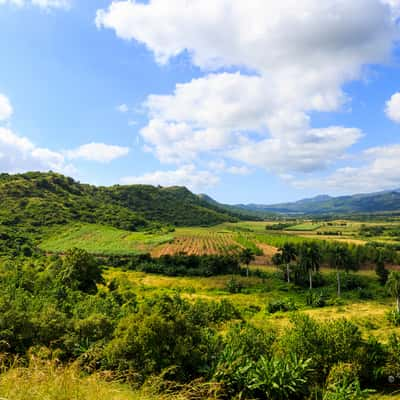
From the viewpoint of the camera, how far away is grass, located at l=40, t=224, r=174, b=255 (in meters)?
95.0

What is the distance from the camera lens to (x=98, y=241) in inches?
4163

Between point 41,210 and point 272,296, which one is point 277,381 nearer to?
point 272,296

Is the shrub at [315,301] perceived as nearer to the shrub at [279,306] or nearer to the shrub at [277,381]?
the shrub at [279,306]

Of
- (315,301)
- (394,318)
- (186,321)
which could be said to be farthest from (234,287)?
(186,321)

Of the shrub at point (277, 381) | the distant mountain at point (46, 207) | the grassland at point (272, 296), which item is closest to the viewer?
the shrub at point (277, 381)

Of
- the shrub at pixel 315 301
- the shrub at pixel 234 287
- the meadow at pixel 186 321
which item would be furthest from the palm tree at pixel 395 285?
the shrub at pixel 234 287

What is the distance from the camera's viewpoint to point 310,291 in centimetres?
6425

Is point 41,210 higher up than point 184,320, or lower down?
higher up

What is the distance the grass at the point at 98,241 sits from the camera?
9501 centimetres

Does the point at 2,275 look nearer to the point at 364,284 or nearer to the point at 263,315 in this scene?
the point at 263,315


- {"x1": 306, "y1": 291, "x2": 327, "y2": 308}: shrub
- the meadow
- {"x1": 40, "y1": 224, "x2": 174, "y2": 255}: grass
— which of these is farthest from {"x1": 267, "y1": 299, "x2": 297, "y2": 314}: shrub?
{"x1": 40, "y1": 224, "x2": 174, "y2": 255}: grass

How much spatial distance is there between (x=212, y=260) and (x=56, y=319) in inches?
2393

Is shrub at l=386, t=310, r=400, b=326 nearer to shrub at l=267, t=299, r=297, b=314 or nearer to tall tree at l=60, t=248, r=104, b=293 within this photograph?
shrub at l=267, t=299, r=297, b=314

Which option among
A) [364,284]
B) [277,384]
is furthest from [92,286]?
[364,284]
